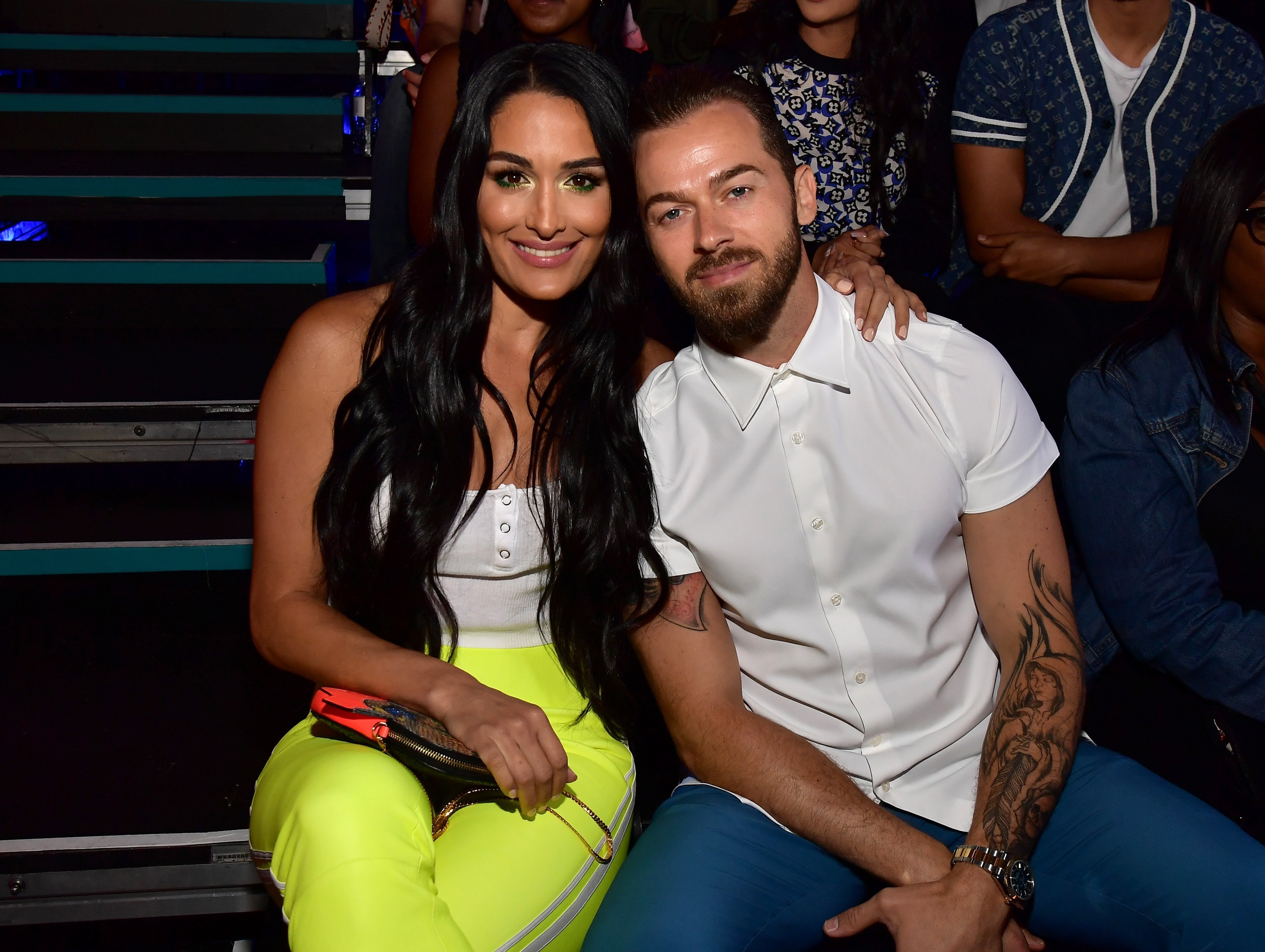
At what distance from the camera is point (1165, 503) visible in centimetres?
166

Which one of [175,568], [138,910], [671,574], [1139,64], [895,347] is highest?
[1139,64]

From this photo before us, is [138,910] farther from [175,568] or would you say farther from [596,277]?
[596,277]

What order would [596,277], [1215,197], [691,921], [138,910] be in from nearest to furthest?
1. [691,921]
2. [1215,197]
3. [596,277]
4. [138,910]

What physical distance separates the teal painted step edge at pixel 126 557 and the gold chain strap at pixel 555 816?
3.39 ft

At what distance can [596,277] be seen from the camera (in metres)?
1.78

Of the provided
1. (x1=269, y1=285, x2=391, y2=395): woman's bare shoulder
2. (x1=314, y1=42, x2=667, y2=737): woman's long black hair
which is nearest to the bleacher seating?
(x1=314, y1=42, x2=667, y2=737): woman's long black hair

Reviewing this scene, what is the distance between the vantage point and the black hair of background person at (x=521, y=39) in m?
2.32

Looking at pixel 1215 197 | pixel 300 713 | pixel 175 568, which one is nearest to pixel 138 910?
pixel 300 713

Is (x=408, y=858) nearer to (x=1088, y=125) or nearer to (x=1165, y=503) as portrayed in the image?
(x=1165, y=503)

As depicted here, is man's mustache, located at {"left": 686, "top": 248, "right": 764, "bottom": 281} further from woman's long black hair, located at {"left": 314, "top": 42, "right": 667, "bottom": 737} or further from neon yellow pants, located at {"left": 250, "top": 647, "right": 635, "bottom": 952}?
neon yellow pants, located at {"left": 250, "top": 647, "right": 635, "bottom": 952}

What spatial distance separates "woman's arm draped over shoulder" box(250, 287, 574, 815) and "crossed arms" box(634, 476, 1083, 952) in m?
0.25

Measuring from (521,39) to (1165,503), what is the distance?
161 centimetres

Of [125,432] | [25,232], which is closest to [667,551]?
[125,432]

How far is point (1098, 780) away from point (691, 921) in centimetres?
64
